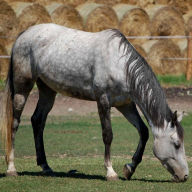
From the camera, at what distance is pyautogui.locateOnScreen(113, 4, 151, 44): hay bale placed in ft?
49.3

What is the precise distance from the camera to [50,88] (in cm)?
600

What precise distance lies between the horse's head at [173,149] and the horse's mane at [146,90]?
9 centimetres

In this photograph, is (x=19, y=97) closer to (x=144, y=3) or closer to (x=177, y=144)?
(x=177, y=144)

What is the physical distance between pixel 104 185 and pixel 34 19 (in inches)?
371

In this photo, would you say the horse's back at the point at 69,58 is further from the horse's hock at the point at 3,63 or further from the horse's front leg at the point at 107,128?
the horse's hock at the point at 3,63

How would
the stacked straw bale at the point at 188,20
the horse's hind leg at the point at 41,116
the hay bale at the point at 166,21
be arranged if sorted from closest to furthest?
the horse's hind leg at the point at 41,116, the hay bale at the point at 166,21, the stacked straw bale at the point at 188,20

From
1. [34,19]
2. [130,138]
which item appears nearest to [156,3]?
[34,19]

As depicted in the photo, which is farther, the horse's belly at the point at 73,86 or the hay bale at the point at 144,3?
the hay bale at the point at 144,3

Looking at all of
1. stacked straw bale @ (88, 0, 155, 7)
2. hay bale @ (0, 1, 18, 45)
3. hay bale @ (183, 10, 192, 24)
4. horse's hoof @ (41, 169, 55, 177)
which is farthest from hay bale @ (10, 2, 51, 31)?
horse's hoof @ (41, 169, 55, 177)

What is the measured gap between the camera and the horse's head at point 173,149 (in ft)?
15.7

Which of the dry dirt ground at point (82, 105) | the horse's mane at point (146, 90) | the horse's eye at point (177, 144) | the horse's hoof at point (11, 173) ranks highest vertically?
the horse's mane at point (146, 90)

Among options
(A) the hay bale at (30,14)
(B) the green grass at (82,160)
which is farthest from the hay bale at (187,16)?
(B) the green grass at (82,160)

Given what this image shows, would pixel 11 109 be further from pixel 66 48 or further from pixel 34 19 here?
pixel 34 19

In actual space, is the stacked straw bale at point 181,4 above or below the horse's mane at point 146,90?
below
